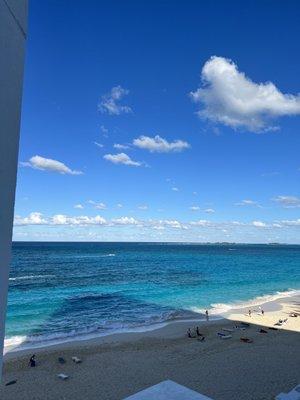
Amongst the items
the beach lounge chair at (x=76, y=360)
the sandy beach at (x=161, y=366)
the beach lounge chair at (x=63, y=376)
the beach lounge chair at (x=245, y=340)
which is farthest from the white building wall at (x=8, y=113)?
the beach lounge chair at (x=245, y=340)

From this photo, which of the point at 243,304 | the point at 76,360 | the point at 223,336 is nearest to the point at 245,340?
the point at 223,336

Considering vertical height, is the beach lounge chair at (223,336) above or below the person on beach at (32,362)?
above

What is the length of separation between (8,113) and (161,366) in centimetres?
1454

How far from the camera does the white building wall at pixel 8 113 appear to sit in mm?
2855

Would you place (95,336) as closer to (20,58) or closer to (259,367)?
(259,367)

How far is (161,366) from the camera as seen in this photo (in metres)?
15.0

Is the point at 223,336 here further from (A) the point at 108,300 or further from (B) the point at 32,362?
(A) the point at 108,300

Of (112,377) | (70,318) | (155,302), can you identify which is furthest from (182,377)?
(155,302)

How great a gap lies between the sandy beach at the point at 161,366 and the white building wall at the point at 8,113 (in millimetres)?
11072

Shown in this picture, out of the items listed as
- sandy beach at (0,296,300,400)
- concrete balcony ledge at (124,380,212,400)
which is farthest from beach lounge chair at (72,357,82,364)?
concrete balcony ledge at (124,380,212,400)

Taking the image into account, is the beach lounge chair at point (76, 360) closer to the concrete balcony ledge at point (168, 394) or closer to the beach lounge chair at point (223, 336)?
the concrete balcony ledge at point (168, 394)

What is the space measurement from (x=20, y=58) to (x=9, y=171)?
1078 mm

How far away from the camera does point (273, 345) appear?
17.8 meters

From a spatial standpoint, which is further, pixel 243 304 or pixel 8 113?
pixel 243 304
